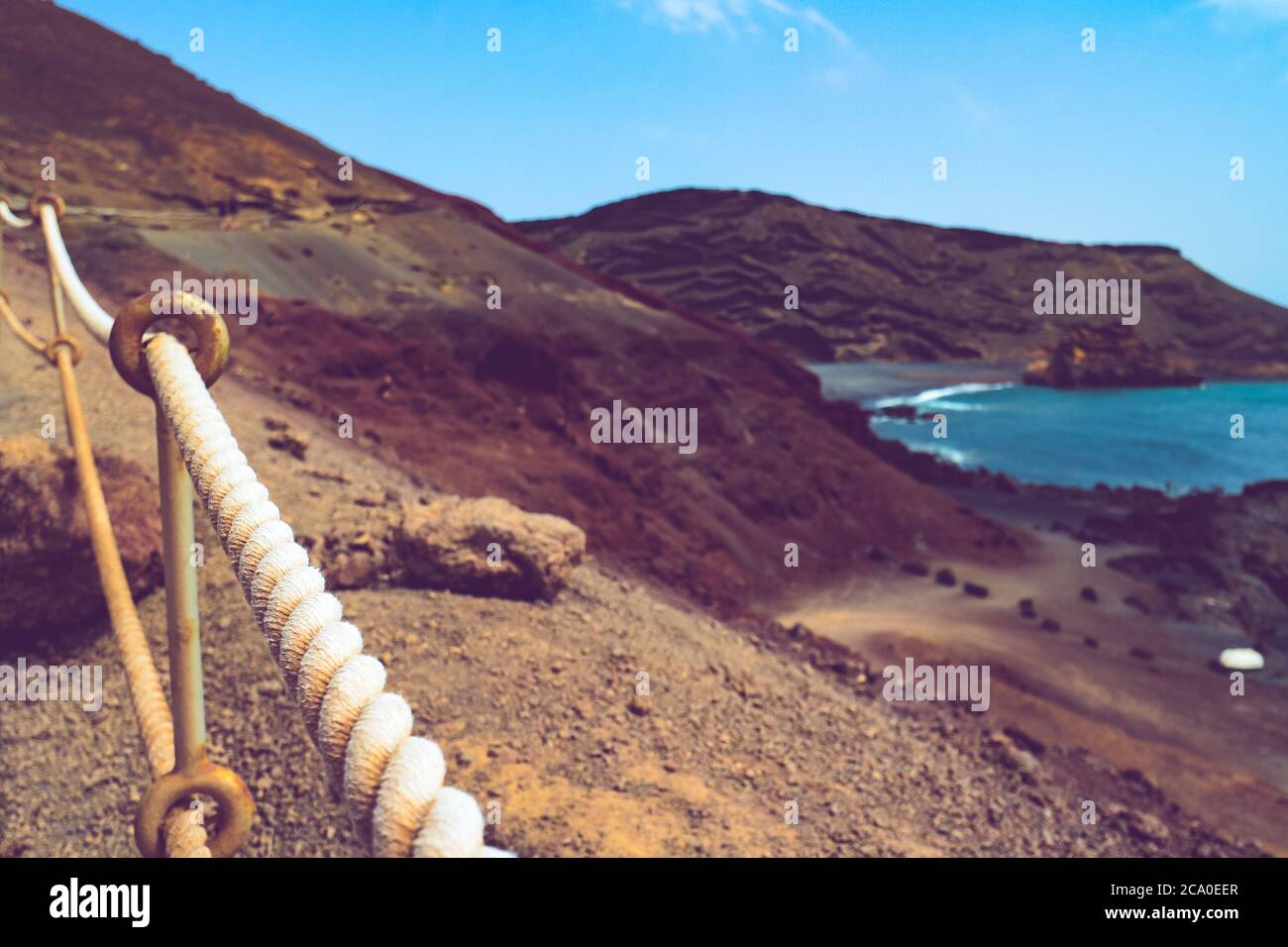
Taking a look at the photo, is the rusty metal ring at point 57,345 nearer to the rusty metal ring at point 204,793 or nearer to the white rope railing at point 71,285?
the white rope railing at point 71,285

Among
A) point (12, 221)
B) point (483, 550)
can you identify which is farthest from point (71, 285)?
point (483, 550)

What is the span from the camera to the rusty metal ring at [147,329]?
7.06 feet

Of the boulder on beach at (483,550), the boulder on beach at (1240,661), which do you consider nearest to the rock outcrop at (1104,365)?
Answer: the boulder on beach at (1240,661)

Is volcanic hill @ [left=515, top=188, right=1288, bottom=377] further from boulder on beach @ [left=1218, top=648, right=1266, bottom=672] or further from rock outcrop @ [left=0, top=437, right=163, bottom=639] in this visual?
rock outcrop @ [left=0, top=437, right=163, bottom=639]

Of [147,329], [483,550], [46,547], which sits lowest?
[483,550]

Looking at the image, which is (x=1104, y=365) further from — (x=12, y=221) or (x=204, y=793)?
(x=204, y=793)

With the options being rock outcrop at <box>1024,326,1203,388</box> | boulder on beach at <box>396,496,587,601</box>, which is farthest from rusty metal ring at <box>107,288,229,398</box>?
rock outcrop at <box>1024,326,1203,388</box>

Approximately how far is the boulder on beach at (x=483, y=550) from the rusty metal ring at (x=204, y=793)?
16.1 ft

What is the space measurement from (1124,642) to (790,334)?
3079 inches

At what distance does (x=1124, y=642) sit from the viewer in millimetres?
18484

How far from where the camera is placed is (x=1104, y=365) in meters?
78.3

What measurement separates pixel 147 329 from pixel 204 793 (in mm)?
1308

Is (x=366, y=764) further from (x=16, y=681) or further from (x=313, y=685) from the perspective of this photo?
(x=16, y=681)
